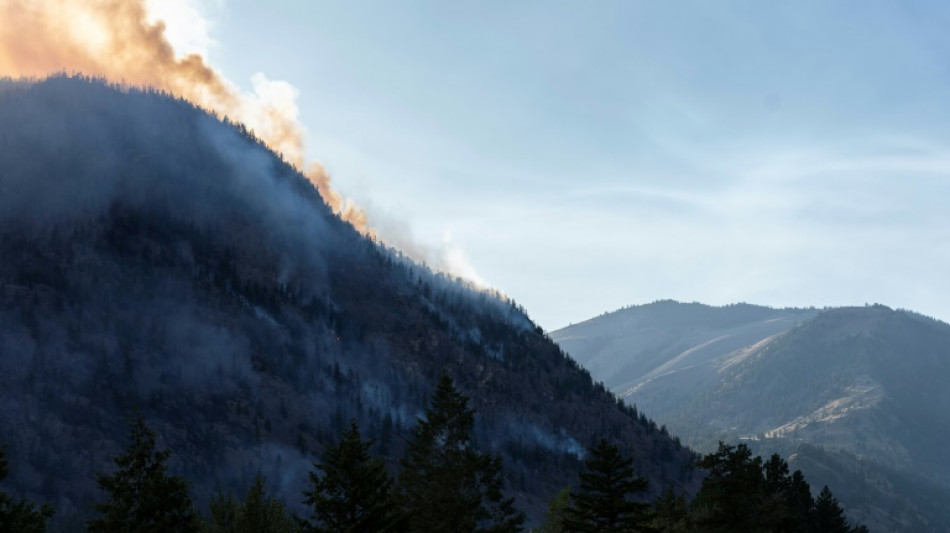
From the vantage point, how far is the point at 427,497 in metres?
53.6

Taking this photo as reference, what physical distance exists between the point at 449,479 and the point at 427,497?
227 centimetres

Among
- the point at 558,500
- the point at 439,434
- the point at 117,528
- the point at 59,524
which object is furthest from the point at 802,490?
the point at 59,524

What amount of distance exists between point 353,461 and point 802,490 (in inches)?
2970

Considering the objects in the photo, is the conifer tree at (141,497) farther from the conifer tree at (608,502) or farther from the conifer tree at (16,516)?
the conifer tree at (608,502)

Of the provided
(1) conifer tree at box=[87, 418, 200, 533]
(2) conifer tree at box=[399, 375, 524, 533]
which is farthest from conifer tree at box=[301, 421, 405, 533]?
(2) conifer tree at box=[399, 375, 524, 533]

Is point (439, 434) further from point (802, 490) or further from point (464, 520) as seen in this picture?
point (802, 490)

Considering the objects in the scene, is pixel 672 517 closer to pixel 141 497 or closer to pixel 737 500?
pixel 737 500

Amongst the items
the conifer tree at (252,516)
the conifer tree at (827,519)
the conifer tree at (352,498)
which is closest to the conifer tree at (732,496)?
the conifer tree at (352,498)

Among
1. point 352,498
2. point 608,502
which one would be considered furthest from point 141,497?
point 608,502

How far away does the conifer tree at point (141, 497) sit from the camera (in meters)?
39.6

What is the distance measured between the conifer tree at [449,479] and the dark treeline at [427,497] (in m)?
0.07

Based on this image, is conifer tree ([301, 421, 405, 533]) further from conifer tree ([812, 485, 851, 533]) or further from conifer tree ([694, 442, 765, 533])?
conifer tree ([812, 485, 851, 533])

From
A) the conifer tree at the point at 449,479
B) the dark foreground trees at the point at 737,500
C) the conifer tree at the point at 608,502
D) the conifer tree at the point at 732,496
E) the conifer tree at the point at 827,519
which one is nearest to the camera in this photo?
the conifer tree at the point at 608,502

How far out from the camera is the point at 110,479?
A: 40062mm
